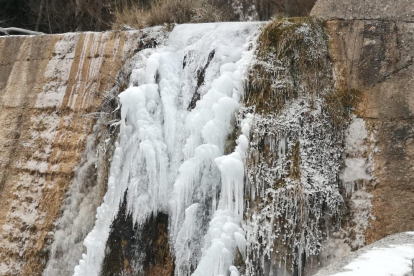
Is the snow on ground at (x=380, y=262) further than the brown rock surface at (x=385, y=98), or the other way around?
the brown rock surface at (x=385, y=98)

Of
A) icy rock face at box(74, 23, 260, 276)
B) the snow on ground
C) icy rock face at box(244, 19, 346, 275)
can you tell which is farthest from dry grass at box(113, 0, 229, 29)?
the snow on ground

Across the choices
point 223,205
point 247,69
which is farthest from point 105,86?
point 223,205

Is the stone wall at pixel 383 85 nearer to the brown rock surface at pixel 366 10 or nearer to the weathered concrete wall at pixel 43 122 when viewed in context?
the brown rock surface at pixel 366 10

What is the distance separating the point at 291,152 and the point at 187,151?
78 cm

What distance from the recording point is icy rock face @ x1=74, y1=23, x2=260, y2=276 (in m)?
3.37

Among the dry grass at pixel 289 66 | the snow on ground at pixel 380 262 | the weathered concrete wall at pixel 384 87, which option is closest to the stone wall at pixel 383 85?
the weathered concrete wall at pixel 384 87

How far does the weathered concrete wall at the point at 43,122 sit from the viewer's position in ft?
14.8

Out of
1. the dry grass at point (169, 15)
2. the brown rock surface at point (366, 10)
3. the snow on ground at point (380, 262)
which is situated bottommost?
the snow on ground at point (380, 262)

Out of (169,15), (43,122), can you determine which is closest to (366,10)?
(169,15)

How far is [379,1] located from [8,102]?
3.86m

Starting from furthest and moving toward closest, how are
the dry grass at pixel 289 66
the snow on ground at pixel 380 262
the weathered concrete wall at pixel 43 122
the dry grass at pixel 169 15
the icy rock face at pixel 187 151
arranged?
the dry grass at pixel 169 15 → the weathered concrete wall at pixel 43 122 → the dry grass at pixel 289 66 → the icy rock face at pixel 187 151 → the snow on ground at pixel 380 262

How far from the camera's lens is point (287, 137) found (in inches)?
136

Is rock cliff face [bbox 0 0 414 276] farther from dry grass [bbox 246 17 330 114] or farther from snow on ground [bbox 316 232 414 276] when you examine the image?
snow on ground [bbox 316 232 414 276]

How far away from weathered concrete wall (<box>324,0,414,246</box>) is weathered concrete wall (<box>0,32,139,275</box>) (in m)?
2.05
